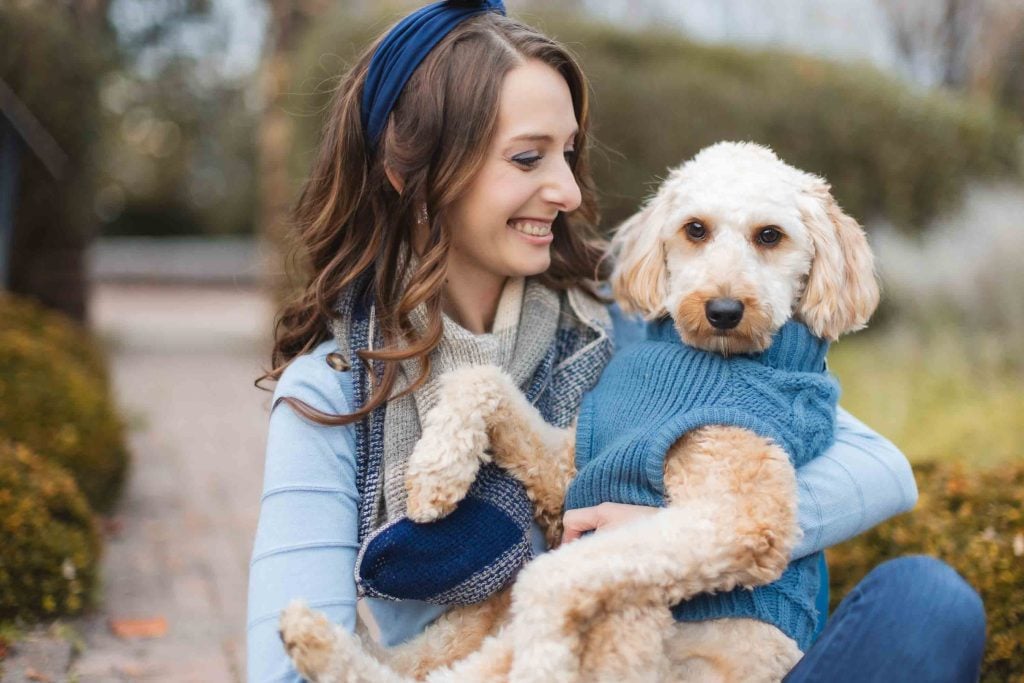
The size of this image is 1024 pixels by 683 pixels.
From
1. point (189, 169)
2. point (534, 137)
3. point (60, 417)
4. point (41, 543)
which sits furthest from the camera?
point (189, 169)

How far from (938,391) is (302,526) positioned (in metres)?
5.63

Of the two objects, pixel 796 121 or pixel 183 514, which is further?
pixel 796 121

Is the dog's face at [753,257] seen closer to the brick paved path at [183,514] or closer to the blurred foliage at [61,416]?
the brick paved path at [183,514]

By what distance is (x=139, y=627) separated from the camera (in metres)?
3.96

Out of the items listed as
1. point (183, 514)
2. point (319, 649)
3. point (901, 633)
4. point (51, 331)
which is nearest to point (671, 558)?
point (901, 633)

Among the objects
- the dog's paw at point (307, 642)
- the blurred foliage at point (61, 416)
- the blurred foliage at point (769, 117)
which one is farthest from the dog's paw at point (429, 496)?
the blurred foliage at point (769, 117)

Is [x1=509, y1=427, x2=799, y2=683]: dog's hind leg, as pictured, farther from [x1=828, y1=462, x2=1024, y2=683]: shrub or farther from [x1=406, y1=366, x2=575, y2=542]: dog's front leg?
[x1=828, y1=462, x2=1024, y2=683]: shrub

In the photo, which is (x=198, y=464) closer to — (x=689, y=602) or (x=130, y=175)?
Result: (x=689, y=602)

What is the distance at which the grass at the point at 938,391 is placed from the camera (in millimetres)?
5344

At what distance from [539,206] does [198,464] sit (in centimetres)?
520

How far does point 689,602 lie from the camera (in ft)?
6.49

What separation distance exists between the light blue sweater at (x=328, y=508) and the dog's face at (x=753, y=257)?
0.31m

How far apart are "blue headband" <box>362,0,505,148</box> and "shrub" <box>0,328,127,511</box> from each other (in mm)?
2891

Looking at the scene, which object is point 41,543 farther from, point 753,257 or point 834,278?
point 834,278
